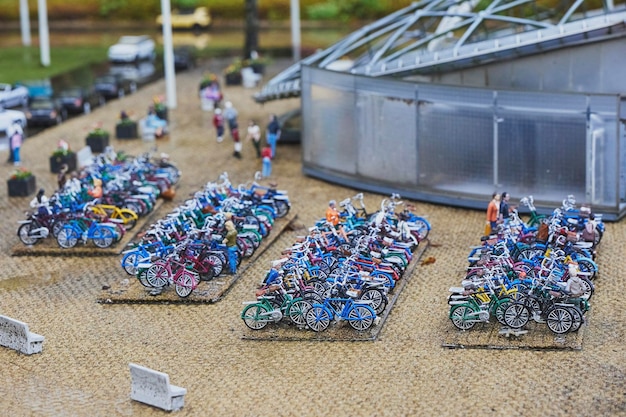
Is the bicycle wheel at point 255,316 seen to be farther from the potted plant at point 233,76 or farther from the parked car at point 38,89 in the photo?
the potted plant at point 233,76

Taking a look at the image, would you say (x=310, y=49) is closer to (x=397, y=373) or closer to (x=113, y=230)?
(x=113, y=230)

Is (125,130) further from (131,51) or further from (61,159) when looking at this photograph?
(131,51)

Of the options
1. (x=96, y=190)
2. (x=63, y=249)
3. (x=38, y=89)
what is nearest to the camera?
(x=63, y=249)

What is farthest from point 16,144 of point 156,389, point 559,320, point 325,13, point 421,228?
point 325,13

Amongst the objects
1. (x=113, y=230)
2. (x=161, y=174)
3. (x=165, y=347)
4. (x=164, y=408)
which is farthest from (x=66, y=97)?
(x=164, y=408)

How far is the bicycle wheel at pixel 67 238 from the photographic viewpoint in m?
30.8

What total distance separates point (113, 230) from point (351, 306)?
8.38 metres

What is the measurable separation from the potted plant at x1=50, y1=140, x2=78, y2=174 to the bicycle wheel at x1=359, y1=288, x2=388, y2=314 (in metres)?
16.4

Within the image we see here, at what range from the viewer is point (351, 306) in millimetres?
24703

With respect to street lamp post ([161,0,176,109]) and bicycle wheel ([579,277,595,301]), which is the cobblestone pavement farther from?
street lamp post ([161,0,176,109])

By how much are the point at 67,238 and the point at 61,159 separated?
876 cm

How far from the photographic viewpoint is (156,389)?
21688 mm

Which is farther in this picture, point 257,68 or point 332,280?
point 257,68

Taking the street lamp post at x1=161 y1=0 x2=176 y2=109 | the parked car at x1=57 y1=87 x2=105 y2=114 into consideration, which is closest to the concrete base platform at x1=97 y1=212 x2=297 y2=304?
the street lamp post at x1=161 y1=0 x2=176 y2=109
